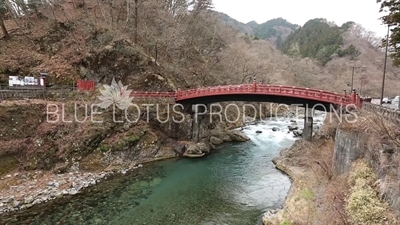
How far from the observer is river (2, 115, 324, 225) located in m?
16.6

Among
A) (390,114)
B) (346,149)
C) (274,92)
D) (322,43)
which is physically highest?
(322,43)

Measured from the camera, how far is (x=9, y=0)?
3341 centimetres

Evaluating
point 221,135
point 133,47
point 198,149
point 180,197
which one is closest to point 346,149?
point 180,197

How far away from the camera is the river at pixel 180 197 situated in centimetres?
1664

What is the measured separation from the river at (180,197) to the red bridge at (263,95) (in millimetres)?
6932

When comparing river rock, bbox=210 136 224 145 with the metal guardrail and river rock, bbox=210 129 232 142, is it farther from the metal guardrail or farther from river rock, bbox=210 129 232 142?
the metal guardrail

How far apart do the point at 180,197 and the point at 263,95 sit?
1374 centimetres

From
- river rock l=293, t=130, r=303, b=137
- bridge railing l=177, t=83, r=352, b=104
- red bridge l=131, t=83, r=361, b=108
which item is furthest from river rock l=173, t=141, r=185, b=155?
river rock l=293, t=130, r=303, b=137

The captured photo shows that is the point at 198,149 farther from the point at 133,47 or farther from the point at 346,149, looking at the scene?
the point at 346,149

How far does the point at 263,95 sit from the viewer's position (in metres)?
27.9

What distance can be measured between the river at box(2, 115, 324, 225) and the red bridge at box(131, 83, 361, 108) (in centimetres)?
693

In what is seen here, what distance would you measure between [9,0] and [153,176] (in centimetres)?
2891

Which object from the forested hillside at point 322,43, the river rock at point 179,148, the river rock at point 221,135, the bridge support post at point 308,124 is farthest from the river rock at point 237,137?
the forested hillside at point 322,43

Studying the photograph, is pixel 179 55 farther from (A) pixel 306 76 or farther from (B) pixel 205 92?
(A) pixel 306 76
